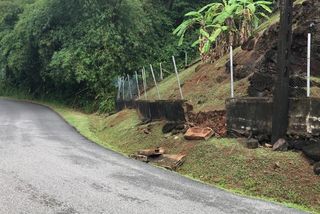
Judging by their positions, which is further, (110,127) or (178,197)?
(110,127)

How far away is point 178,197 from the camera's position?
29.1 ft

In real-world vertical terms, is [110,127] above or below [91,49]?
below

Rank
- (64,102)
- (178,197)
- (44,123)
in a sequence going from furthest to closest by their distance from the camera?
(64,102) < (44,123) < (178,197)

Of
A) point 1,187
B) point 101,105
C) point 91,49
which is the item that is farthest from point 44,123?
point 1,187

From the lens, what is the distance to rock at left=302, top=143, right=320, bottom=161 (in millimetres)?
10141

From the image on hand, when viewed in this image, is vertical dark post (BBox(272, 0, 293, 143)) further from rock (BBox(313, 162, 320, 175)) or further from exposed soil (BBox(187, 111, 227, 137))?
exposed soil (BBox(187, 111, 227, 137))

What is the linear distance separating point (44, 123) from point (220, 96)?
32.7ft

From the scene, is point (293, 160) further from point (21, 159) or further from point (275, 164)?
point (21, 159)

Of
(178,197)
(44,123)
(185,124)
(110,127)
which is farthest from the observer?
(44,123)

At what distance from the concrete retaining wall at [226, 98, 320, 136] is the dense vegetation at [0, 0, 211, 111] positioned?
55.7 ft

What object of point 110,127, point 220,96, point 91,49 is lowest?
point 110,127

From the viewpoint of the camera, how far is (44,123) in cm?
2270

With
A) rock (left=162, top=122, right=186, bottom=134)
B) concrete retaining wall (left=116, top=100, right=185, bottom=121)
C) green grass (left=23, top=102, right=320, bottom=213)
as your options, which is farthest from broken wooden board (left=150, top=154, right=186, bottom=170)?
concrete retaining wall (left=116, top=100, right=185, bottom=121)

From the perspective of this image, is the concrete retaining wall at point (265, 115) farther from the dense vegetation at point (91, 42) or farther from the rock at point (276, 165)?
the dense vegetation at point (91, 42)
